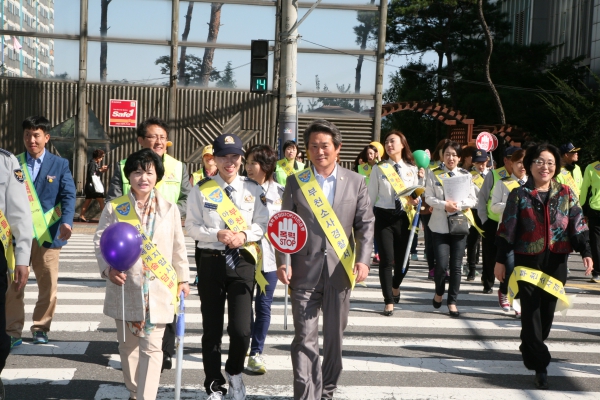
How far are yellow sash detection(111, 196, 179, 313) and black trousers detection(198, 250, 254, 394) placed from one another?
13.1 inches

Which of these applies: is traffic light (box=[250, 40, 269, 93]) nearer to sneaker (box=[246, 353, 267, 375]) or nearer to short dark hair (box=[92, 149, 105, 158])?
short dark hair (box=[92, 149, 105, 158])

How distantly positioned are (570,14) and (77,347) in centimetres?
3791

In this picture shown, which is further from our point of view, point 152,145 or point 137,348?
point 152,145

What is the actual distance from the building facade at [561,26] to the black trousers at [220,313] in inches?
1259

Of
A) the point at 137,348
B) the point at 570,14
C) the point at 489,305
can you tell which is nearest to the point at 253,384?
the point at 137,348

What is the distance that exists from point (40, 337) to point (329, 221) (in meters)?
3.21

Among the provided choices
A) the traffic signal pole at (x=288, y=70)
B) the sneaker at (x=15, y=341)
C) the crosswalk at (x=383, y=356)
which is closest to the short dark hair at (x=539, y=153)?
the crosswalk at (x=383, y=356)

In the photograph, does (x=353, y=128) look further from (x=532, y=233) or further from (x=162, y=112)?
(x=532, y=233)

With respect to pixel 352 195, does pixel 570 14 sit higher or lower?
higher

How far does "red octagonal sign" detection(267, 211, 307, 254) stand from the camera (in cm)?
498

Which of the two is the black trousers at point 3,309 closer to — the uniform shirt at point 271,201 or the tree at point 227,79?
the uniform shirt at point 271,201

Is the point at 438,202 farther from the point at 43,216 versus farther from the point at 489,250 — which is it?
the point at 43,216

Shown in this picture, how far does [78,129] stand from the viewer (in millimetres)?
19969

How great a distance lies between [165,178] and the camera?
6445mm
